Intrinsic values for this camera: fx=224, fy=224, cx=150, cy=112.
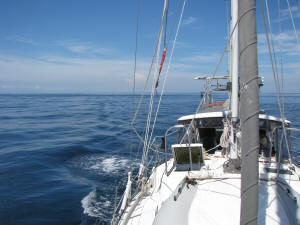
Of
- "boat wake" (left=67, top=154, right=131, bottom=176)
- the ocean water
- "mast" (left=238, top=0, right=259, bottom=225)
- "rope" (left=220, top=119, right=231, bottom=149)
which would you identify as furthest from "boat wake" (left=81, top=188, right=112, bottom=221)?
"mast" (left=238, top=0, right=259, bottom=225)

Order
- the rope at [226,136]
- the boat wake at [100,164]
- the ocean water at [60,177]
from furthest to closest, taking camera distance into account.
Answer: the boat wake at [100,164] < the ocean water at [60,177] < the rope at [226,136]

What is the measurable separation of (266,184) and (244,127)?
11.7ft

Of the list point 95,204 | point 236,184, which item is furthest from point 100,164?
point 236,184

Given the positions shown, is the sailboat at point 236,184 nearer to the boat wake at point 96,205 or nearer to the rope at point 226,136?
the rope at point 226,136

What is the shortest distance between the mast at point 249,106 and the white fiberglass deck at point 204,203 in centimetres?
169

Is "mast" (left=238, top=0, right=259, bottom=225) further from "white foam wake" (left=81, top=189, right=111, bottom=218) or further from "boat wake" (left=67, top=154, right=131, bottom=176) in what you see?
"boat wake" (left=67, top=154, right=131, bottom=176)

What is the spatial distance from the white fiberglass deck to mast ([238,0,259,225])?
1694 mm

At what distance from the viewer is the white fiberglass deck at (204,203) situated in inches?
139

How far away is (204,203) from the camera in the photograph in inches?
160

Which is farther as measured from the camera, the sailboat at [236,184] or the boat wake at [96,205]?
the boat wake at [96,205]

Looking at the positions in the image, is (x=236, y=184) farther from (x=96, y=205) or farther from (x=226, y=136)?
(x=96, y=205)

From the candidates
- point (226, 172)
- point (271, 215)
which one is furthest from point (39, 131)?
point (271, 215)

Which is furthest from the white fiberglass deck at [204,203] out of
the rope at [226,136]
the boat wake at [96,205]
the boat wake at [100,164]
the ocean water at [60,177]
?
the boat wake at [100,164]

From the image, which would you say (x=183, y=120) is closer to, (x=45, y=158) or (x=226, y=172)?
(x=226, y=172)
